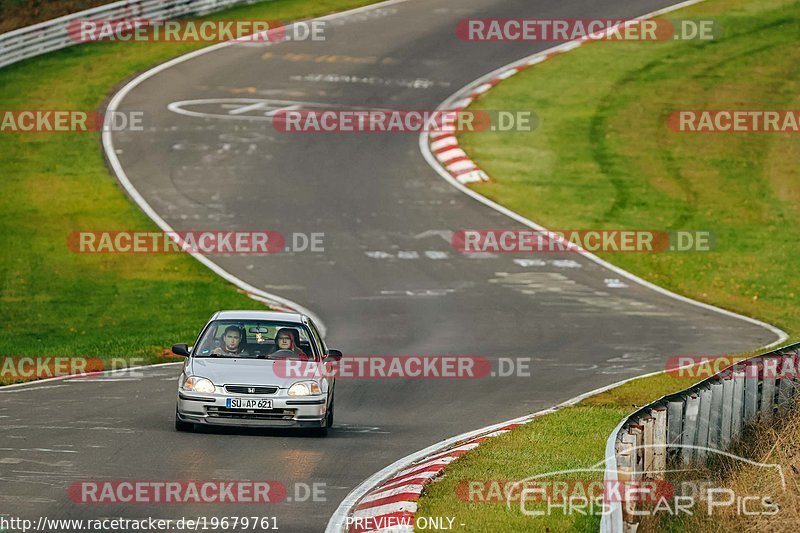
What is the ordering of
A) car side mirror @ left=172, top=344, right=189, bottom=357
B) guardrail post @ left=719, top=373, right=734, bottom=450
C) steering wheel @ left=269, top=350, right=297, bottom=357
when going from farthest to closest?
steering wheel @ left=269, top=350, right=297, bottom=357 → car side mirror @ left=172, top=344, right=189, bottom=357 → guardrail post @ left=719, top=373, right=734, bottom=450

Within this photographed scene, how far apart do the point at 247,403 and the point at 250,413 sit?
13cm

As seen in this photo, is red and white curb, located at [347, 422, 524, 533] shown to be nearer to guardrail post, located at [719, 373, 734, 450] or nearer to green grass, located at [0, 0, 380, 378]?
guardrail post, located at [719, 373, 734, 450]

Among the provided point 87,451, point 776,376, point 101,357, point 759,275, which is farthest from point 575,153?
point 87,451

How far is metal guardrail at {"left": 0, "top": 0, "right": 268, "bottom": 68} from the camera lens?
42250 mm

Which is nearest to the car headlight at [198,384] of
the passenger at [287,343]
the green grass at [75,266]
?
the passenger at [287,343]

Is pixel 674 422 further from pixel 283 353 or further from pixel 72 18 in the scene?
pixel 72 18

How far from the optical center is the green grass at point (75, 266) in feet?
83.3

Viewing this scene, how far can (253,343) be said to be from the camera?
1750 centimetres

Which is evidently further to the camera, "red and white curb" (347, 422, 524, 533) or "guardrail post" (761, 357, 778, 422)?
"guardrail post" (761, 357, 778, 422)

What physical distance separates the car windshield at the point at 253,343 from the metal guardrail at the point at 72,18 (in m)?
27.1

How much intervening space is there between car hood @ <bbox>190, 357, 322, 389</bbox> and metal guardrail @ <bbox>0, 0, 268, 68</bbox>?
2791cm

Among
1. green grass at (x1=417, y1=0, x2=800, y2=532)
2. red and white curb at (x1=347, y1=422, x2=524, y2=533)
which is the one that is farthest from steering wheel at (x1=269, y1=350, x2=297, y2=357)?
green grass at (x1=417, y1=0, x2=800, y2=532)

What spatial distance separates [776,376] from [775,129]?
2387cm

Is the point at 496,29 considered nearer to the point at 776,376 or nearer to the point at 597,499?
the point at 776,376
